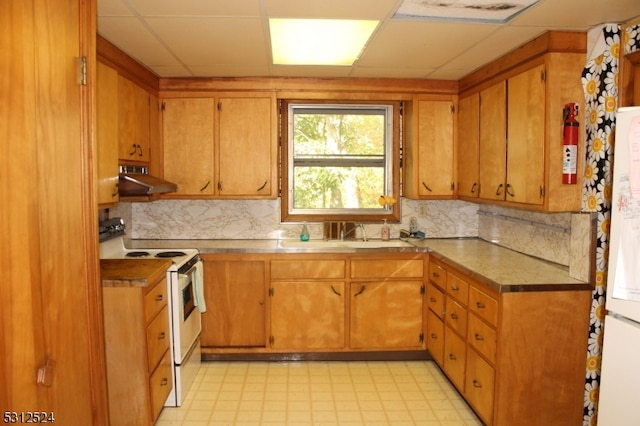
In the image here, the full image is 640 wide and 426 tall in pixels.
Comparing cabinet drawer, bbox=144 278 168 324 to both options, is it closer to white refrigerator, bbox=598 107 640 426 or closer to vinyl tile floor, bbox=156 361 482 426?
vinyl tile floor, bbox=156 361 482 426

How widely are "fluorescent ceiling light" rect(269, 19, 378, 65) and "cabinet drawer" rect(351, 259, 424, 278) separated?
1.51m

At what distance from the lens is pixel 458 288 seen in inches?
121

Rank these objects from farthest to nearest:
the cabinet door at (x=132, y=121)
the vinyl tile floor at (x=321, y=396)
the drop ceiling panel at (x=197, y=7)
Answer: the cabinet door at (x=132, y=121) < the vinyl tile floor at (x=321, y=396) < the drop ceiling panel at (x=197, y=7)

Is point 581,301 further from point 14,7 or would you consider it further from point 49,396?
point 14,7

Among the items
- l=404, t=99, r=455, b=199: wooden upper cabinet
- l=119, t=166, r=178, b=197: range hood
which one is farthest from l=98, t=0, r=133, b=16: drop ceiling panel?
l=404, t=99, r=455, b=199: wooden upper cabinet

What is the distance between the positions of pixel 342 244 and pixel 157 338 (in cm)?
167

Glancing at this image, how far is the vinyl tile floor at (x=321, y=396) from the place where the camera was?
285cm

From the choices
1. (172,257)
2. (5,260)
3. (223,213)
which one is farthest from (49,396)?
(223,213)

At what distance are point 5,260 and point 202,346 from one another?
2.84 meters

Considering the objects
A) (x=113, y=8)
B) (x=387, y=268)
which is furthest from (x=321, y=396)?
(x=113, y=8)

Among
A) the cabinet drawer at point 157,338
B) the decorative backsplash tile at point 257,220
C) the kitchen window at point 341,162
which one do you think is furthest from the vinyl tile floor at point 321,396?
the kitchen window at point 341,162

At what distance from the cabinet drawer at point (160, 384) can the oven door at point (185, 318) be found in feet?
0.34

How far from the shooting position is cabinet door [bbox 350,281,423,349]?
367 cm

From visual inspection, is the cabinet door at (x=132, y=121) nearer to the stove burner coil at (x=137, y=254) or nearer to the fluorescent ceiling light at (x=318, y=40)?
the stove burner coil at (x=137, y=254)
